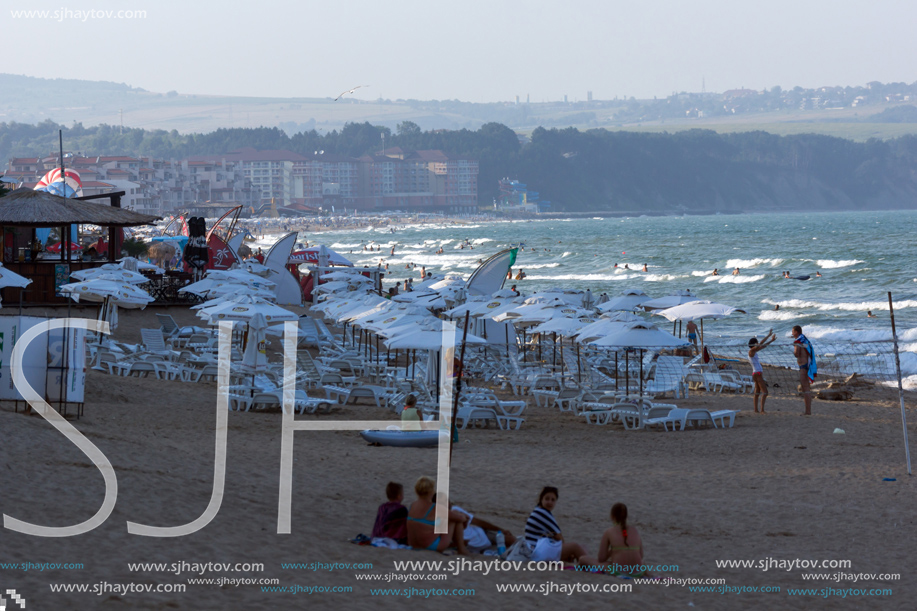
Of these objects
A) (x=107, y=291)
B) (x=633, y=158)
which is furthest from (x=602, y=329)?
(x=633, y=158)

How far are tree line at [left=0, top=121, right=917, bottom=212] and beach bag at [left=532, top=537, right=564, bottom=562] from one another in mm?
166566

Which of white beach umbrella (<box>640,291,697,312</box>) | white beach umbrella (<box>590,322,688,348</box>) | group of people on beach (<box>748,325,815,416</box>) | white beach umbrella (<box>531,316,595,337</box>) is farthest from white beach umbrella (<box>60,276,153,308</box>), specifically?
group of people on beach (<box>748,325,815,416</box>)

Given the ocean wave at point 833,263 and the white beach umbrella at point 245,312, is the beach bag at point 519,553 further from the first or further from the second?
the ocean wave at point 833,263

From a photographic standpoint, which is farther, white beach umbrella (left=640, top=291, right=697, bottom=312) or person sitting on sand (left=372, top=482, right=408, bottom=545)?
white beach umbrella (left=640, top=291, right=697, bottom=312)

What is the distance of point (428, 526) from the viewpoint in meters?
5.25

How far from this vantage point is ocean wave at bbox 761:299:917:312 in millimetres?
29312

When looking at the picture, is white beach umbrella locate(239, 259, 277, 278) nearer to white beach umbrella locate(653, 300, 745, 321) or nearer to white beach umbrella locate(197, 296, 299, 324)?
white beach umbrella locate(197, 296, 299, 324)

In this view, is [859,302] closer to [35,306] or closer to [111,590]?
[35,306]

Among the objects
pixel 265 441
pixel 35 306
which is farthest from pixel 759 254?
pixel 265 441

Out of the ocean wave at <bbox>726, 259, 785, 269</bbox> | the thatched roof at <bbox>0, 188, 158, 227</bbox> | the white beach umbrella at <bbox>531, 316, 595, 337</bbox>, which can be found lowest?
the ocean wave at <bbox>726, 259, 785, 269</bbox>

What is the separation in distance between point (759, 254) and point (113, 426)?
53.0 metres

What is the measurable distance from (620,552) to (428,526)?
1049 millimetres

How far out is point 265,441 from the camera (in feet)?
27.8

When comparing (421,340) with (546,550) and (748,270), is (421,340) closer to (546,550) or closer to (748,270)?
(546,550)
